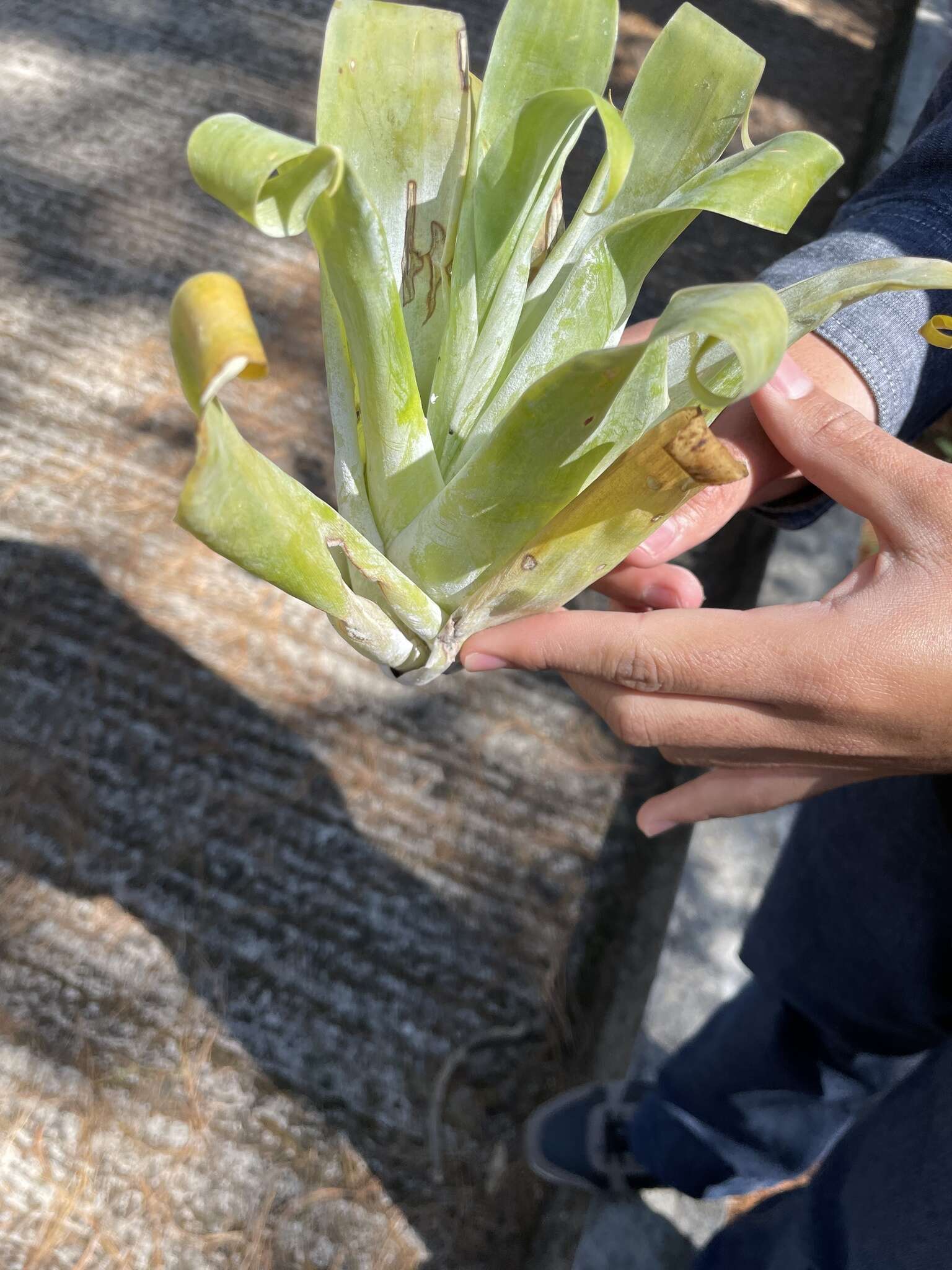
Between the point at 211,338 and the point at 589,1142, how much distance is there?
112 cm

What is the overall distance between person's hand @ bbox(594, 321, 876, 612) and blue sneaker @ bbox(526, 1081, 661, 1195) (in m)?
0.76

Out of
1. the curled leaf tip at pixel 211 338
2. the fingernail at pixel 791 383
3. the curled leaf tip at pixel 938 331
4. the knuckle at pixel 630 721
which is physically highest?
the curled leaf tip at pixel 938 331

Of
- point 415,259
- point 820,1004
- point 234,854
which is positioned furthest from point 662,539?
point 234,854

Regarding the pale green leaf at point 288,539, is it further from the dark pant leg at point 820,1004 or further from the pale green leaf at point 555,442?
the dark pant leg at point 820,1004

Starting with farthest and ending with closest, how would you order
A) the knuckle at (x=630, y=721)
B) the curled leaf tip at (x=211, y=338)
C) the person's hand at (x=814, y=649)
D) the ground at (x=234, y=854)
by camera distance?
the ground at (x=234, y=854) → the knuckle at (x=630, y=721) → the person's hand at (x=814, y=649) → the curled leaf tip at (x=211, y=338)

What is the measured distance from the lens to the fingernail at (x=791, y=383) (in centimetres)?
69

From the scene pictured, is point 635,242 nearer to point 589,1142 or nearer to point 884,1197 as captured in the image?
point 884,1197

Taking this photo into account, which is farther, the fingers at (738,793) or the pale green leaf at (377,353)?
the fingers at (738,793)

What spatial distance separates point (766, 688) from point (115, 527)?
1144 mm

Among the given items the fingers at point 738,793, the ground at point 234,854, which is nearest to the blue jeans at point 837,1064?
the fingers at point 738,793

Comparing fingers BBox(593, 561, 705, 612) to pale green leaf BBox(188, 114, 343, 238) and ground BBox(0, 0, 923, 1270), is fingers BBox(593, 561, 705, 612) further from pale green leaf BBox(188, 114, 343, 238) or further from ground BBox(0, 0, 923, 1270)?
ground BBox(0, 0, 923, 1270)

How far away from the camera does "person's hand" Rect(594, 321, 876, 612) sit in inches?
30.7

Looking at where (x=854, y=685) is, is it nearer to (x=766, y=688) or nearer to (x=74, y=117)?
(x=766, y=688)

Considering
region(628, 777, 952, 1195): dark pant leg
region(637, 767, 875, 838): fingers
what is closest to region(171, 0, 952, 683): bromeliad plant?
region(637, 767, 875, 838): fingers
